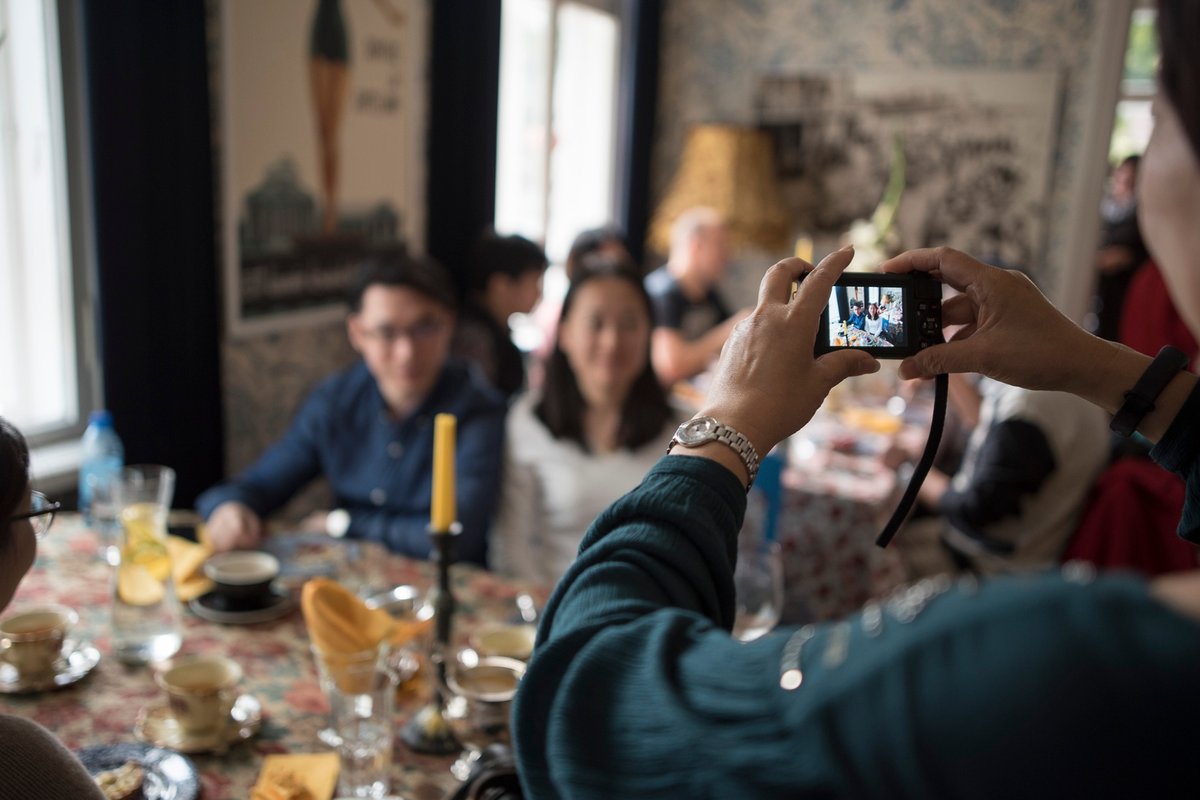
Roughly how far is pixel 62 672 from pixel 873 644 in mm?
1149

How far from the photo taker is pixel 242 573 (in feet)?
4.76

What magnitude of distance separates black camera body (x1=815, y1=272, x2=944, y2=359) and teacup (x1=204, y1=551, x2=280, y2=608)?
3.31 ft

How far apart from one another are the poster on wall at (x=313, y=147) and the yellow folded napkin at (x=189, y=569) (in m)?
1.00

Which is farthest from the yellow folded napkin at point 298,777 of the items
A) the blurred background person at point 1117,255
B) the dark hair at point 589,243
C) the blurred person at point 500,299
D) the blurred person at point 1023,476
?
the blurred background person at point 1117,255

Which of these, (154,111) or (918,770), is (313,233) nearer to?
(154,111)

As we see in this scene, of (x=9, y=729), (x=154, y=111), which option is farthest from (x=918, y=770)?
(x=154, y=111)

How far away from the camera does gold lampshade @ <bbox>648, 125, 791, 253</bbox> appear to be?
14.9 ft

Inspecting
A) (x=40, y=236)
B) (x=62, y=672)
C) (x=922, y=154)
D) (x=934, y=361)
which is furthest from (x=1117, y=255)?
(x=62, y=672)

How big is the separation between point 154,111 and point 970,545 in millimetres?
2166

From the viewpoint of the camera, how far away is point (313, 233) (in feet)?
8.82

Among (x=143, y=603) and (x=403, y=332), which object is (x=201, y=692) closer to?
(x=143, y=603)

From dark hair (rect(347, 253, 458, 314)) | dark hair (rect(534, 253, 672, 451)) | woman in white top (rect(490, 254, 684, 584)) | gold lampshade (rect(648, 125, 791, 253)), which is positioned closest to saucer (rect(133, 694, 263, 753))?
woman in white top (rect(490, 254, 684, 584))

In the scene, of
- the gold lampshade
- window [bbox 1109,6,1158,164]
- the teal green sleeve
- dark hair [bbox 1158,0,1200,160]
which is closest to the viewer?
the teal green sleeve

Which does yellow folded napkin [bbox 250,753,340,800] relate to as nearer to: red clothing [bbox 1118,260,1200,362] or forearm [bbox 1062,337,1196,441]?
forearm [bbox 1062,337,1196,441]
